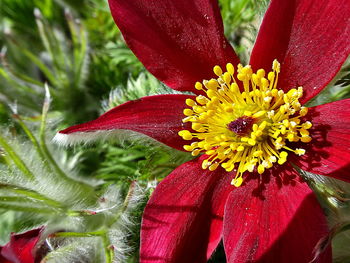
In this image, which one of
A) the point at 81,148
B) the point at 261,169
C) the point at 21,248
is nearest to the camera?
the point at 21,248

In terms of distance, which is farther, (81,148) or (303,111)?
(81,148)

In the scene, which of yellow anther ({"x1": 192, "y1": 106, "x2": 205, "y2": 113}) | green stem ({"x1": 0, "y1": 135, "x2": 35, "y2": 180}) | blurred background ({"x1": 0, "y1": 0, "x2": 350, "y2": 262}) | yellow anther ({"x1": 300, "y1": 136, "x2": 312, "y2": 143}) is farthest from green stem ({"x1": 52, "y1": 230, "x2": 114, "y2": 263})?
yellow anther ({"x1": 300, "y1": 136, "x2": 312, "y2": 143})

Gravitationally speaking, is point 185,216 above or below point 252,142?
below

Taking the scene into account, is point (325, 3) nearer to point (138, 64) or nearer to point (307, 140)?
point (307, 140)

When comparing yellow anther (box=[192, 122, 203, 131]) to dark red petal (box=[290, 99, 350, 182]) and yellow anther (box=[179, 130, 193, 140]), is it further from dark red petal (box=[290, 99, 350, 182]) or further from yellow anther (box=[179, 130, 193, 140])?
dark red petal (box=[290, 99, 350, 182])

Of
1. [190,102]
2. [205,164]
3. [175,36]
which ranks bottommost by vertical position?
[205,164]

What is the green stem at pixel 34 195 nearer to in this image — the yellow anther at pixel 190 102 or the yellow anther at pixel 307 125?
the yellow anther at pixel 190 102

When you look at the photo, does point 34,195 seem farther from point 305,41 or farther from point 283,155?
point 305,41

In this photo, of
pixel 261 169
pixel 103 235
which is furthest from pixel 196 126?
pixel 103 235
